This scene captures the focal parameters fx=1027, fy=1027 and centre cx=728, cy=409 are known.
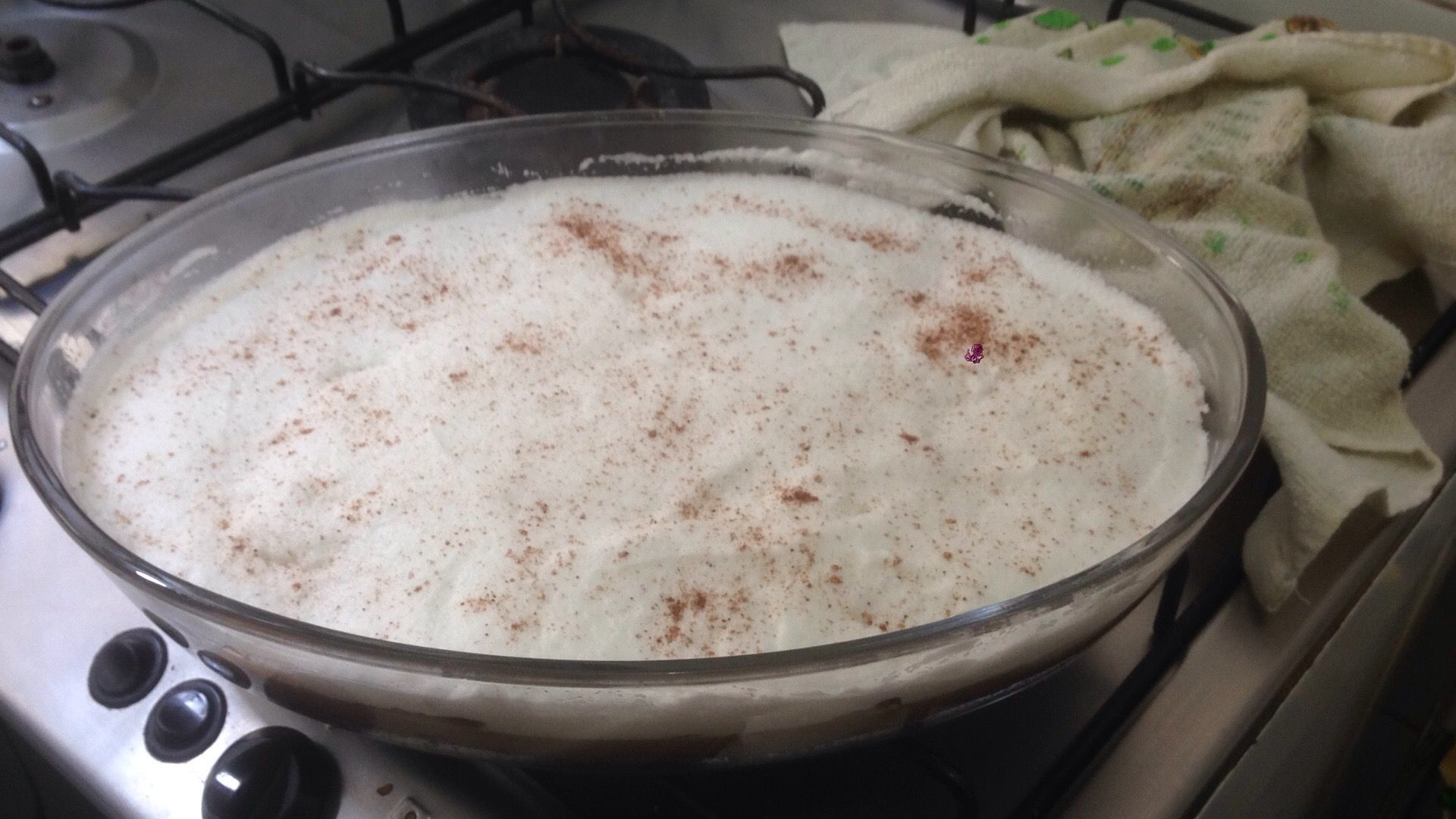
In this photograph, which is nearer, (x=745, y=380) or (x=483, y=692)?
(x=483, y=692)

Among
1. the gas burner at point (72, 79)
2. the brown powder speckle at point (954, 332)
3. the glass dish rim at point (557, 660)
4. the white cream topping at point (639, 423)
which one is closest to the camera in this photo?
the glass dish rim at point (557, 660)

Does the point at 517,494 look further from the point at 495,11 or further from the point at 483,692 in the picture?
the point at 495,11

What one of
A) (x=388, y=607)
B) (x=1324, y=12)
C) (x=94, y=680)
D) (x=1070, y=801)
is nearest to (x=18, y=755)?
(x=94, y=680)

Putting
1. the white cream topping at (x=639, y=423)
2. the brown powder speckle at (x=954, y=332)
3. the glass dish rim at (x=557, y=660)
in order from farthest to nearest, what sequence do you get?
the brown powder speckle at (x=954, y=332), the white cream topping at (x=639, y=423), the glass dish rim at (x=557, y=660)

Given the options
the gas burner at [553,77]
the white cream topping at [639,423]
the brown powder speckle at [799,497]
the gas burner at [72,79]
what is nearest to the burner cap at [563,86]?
the gas burner at [553,77]

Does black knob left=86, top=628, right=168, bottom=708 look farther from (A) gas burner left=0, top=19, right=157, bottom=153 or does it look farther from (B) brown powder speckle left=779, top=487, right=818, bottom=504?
(A) gas burner left=0, top=19, right=157, bottom=153

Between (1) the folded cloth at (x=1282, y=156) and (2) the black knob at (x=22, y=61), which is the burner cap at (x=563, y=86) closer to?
(1) the folded cloth at (x=1282, y=156)
